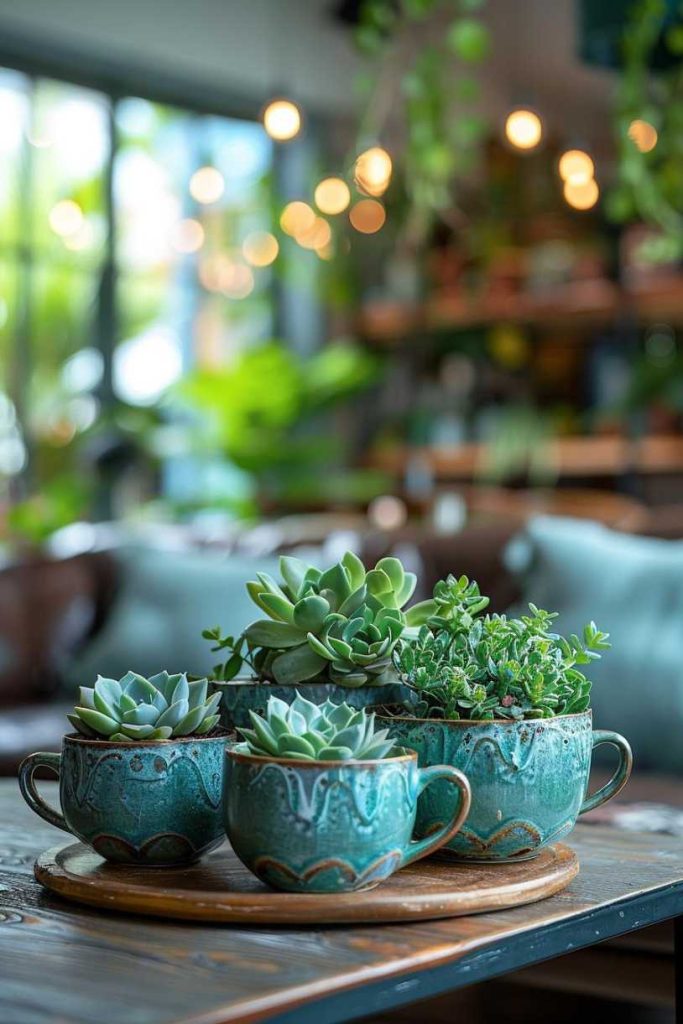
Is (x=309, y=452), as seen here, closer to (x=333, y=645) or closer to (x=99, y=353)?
(x=99, y=353)

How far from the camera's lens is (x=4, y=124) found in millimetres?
5699

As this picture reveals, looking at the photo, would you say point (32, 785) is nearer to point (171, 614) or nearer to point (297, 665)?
point (297, 665)

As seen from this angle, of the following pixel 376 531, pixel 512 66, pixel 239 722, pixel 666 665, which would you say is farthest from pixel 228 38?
pixel 239 722

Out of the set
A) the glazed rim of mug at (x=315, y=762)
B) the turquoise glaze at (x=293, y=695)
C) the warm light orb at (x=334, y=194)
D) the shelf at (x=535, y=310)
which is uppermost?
the warm light orb at (x=334, y=194)

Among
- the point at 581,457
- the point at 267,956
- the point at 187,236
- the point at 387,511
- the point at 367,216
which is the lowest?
the point at 267,956

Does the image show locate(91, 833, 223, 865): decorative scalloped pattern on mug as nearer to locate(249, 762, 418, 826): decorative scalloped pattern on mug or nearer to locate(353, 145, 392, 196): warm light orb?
locate(249, 762, 418, 826): decorative scalloped pattern on mug

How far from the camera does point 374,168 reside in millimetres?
3848

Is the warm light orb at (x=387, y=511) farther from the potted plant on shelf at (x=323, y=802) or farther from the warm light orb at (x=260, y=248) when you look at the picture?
the potted plant on shelf at (x=323, y=802)

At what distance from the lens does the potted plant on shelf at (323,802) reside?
0.96m

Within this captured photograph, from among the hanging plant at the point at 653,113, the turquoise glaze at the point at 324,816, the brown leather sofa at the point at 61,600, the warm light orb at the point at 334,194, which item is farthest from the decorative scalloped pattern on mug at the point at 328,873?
the warm light orb at the point at 334,194

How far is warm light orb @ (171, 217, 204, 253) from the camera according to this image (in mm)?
6297

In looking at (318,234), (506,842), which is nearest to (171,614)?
(506,842)

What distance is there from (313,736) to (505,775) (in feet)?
0.53

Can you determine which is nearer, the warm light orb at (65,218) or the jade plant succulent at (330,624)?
the jade plant succulent at (330,624)
